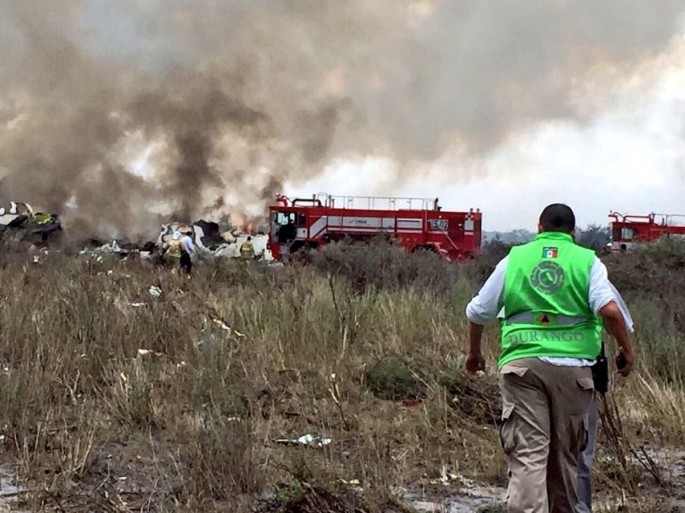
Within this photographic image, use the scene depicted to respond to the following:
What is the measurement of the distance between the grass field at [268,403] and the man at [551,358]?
28.6 inches

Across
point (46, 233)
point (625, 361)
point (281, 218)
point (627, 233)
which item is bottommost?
point (625, 361)

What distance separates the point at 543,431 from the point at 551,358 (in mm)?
316

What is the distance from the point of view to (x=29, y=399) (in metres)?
5.37

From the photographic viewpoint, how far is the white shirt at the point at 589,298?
11.8ft

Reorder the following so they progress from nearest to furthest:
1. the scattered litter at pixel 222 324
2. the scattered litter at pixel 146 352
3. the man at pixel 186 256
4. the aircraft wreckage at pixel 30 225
→ the scattered litter at pixel 146 352
the scattered litter at pixel 222 324
the man at pixel 186 256
the aircraft wreckage at pixel 30 225

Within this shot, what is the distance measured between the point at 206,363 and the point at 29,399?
1.49m

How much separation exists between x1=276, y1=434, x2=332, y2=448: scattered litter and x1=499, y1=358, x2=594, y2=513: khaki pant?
5.35ft

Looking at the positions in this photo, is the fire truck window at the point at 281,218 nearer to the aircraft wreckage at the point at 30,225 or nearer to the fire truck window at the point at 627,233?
the aircraft wreckage at the point at 30,225

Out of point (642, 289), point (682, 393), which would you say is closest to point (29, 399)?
point (682, 393)

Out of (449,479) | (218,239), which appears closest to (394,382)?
(449,479)

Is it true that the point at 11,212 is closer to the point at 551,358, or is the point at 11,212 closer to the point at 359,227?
the point at 359,227

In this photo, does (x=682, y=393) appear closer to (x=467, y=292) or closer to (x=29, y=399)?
(x=29, y=399)

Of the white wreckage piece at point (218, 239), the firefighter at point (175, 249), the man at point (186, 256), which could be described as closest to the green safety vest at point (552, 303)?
the man at point (186, 256)

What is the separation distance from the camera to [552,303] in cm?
367
